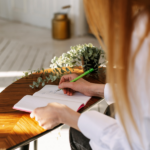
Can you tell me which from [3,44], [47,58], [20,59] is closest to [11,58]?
[20,59]

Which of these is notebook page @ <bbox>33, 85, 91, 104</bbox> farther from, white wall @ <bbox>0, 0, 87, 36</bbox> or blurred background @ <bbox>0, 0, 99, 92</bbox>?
white wall @ <bbox>0, 0, 87, 36</bbox>

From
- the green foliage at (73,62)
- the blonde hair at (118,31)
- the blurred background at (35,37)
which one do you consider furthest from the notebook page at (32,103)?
the blurred background at (35,37)

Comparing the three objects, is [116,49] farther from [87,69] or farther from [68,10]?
[68,10]

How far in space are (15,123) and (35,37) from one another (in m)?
3.82

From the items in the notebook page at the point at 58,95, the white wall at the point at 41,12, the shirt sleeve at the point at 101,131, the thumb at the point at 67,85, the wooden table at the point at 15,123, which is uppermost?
the white wall at the point at 41,12

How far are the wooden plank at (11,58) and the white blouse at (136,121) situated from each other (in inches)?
100

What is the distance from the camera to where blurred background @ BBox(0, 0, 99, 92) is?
3.34 m

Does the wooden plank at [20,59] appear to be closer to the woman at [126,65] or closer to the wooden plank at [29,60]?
the wooden plank at [29,60]

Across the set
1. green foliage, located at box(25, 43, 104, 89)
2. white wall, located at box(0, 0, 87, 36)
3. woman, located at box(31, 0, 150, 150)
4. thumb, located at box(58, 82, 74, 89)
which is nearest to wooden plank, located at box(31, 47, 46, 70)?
white wall, located at box(0, 0, 87, 36)

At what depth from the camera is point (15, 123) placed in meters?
0.99

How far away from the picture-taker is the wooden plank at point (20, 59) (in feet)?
10.6

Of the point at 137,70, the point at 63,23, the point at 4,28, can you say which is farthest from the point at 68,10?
the point at 137,70

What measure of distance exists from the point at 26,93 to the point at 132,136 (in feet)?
2.29

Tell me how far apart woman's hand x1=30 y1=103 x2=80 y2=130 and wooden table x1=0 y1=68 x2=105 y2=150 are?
0.10ft
